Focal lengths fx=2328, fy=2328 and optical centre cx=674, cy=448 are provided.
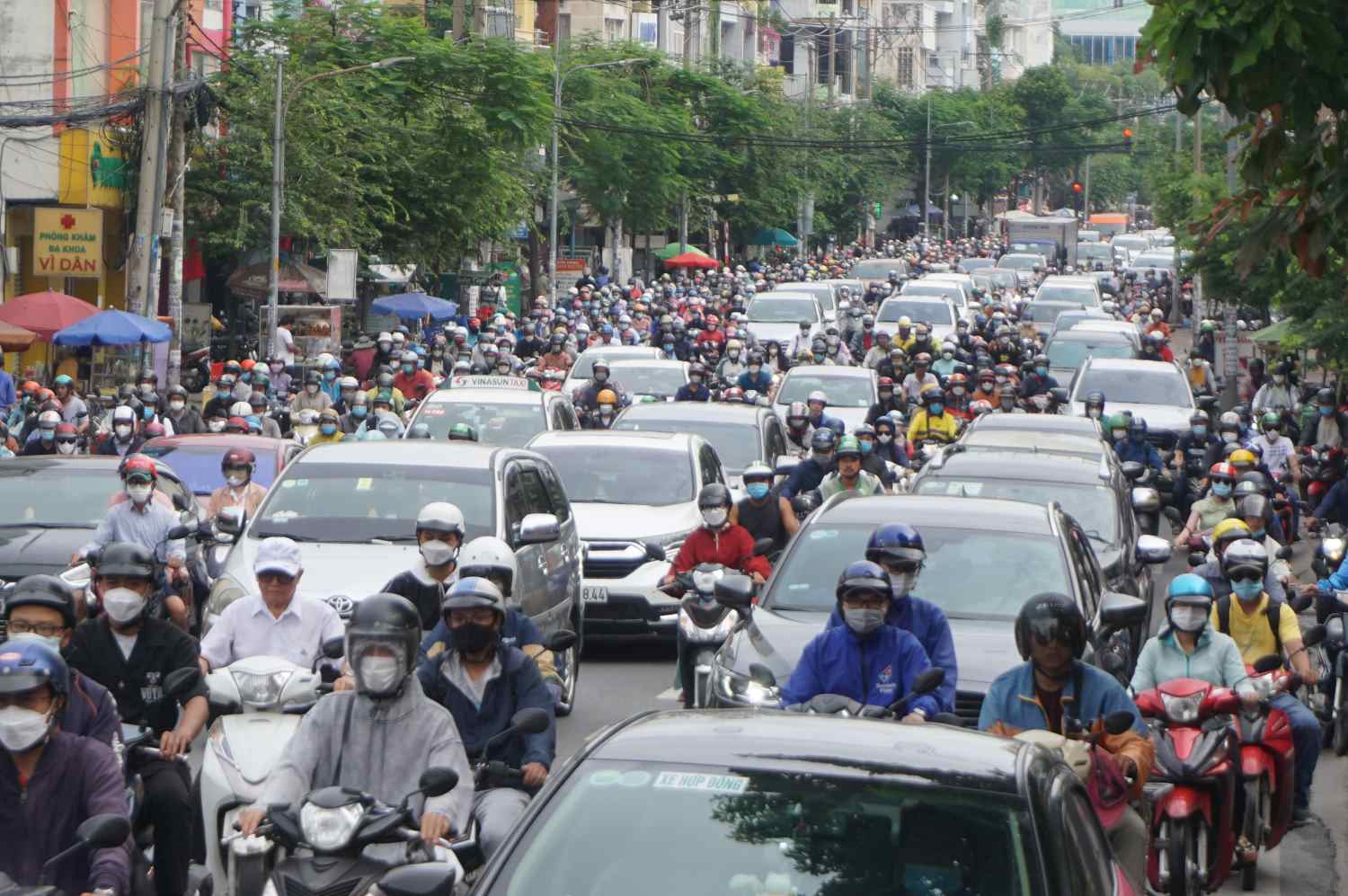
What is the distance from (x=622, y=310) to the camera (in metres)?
46.7

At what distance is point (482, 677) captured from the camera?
26.6ft

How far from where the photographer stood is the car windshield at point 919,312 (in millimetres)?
42688

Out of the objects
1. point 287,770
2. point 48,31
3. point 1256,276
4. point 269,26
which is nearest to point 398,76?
point 269,26

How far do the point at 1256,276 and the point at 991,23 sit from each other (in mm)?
131725

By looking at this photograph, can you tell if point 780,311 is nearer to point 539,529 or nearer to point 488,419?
point 488,419

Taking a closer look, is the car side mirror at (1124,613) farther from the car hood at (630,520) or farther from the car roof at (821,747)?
the car hood at (630,520)

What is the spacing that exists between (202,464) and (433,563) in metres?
8.64

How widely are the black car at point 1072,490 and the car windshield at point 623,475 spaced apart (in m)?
2.04

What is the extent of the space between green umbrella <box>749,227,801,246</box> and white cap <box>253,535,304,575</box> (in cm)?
7562

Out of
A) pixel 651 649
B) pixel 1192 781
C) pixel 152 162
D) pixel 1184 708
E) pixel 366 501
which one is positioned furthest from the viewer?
pixel 152 162

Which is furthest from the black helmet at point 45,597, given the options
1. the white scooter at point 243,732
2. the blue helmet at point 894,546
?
the blue helmet at point 894,546

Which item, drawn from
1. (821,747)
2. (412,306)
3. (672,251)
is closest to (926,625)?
(821,747)

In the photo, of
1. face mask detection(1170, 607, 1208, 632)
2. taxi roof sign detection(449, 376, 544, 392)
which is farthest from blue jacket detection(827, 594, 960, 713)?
taxi roof sign detection(449, 376, 544, 392)

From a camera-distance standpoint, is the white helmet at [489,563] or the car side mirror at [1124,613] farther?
the car side mirror at [1124,613]
